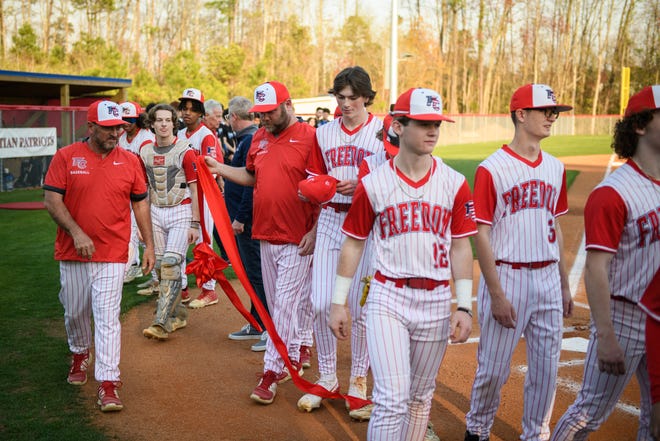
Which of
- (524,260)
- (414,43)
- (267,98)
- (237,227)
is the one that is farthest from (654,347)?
(414,43)

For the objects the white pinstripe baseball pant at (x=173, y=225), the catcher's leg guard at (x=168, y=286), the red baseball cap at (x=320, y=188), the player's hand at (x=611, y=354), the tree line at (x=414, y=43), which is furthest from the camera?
the tree line at (x=414, y=43)

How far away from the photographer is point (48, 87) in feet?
85.9

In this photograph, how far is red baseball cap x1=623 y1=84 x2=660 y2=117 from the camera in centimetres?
379

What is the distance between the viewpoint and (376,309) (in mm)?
3938

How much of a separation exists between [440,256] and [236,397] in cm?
279

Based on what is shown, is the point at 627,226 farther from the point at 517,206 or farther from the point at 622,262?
the point at 517,206

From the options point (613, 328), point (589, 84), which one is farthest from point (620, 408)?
point (589, 84)

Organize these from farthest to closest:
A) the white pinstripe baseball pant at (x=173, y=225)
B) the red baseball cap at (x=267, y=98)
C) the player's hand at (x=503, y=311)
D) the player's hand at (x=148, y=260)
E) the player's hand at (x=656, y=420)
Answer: the white pinstripe baseball pant at (x=173, y=225)
the player's hand at (x=148, y=260)
the red baseball cap at (x=267, y=98)
the player's hand at (x=503, y=311)
the player's hand at (x=656, y=420)

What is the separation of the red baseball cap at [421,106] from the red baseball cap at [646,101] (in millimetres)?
1042

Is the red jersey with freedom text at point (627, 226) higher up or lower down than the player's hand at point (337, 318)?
higher up

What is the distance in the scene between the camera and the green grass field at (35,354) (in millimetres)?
5297

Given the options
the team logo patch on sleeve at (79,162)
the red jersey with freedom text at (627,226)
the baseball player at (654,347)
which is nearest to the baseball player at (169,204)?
the team logo patch on sleeve at (79,162)

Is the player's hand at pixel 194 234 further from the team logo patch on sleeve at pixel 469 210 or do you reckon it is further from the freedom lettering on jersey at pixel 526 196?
the team logo patch on sleeve at pixel 469 210

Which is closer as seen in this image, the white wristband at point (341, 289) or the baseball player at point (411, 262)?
the baseball player at point (411, 262)
